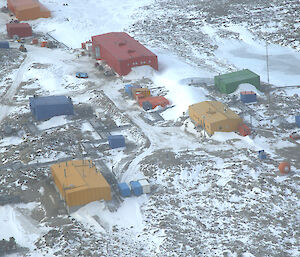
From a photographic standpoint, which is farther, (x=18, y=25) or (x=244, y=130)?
(x=18, y=25)

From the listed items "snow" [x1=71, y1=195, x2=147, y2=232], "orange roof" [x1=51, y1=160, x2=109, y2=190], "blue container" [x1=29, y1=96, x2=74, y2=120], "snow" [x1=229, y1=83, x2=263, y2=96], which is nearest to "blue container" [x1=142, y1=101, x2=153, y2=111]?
"blue container" [x1=29, y1=96, x2=74, y2=120]

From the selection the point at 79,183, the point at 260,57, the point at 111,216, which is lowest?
the point at 260,57

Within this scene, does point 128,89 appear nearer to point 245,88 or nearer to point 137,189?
point 245,88

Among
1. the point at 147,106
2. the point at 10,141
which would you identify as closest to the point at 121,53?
the point at 147,106

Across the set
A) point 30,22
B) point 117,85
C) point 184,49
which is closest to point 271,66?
point 184,49

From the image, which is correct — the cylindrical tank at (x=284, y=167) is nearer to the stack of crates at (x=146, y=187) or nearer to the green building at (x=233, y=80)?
the stack of crates at (x=146, y=187)

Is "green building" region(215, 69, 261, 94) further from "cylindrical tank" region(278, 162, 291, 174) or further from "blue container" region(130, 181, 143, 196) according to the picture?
"blue container" region(130, 181, 143, 196)
